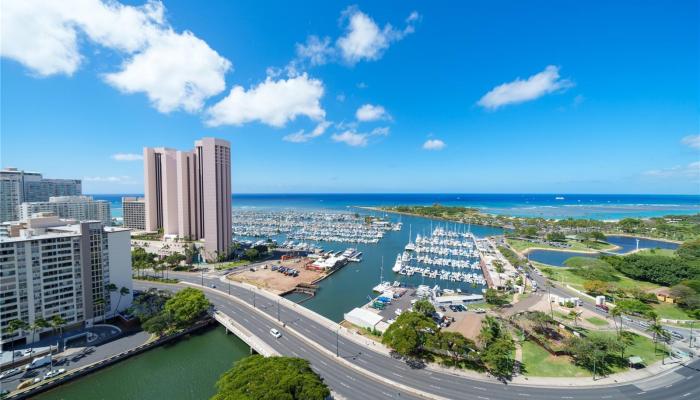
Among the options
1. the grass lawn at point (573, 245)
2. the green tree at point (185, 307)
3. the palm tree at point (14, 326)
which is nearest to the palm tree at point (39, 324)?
the palm tree at point (14, 326)

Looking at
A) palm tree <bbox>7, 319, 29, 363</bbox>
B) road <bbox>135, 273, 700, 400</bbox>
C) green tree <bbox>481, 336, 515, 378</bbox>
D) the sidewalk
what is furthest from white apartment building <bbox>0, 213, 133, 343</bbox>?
green tree <bbox>481, 336, 515, 378</bbox>

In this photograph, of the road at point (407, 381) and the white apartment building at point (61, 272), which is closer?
the road at point (407, 381)

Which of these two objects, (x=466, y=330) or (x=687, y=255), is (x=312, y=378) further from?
(x=687, y=255)

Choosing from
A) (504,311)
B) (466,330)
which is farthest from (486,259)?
(466,330)

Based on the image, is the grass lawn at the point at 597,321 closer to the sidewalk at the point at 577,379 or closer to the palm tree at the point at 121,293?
the sidewalk at the point at 577,379

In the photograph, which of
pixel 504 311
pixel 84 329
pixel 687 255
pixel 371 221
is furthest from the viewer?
pixel 371 221

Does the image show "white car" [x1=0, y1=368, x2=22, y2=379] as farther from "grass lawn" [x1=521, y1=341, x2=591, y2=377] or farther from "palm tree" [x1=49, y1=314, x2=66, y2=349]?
"grass lawn" [x1=521, y1=341, x2=591, y2=377]

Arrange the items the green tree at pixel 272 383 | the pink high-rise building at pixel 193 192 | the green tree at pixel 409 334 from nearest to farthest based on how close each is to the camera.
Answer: the green tree at pixel 272 383 < the green tree at pixel 409 334 < the pink high-rise building at pixel 193 192
